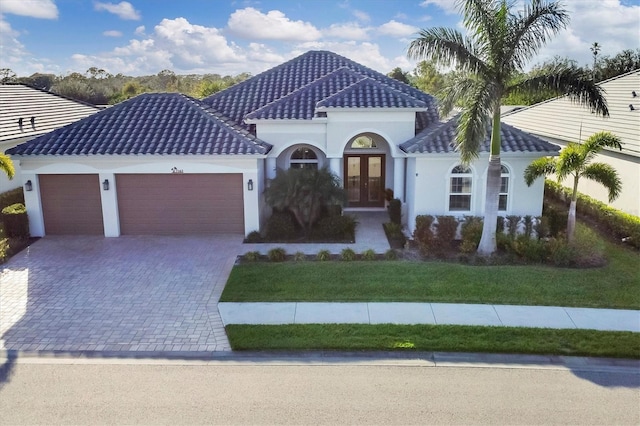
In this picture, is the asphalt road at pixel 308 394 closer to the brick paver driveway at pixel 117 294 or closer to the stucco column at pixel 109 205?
the brick paver driveway at pixel 117 294

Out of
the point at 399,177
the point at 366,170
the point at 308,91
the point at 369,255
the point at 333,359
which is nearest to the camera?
the point at 333,359

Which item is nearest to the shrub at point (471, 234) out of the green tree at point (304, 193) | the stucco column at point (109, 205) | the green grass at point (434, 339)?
the green tree at point (304, 193)

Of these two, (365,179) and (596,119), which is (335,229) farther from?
(596,119)

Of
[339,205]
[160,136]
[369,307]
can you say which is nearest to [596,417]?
[369,307]

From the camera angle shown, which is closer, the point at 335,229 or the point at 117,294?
the point at 117,294

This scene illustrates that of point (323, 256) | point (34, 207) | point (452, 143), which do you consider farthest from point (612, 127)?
point (34, 207)

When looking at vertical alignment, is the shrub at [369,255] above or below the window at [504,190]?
below
